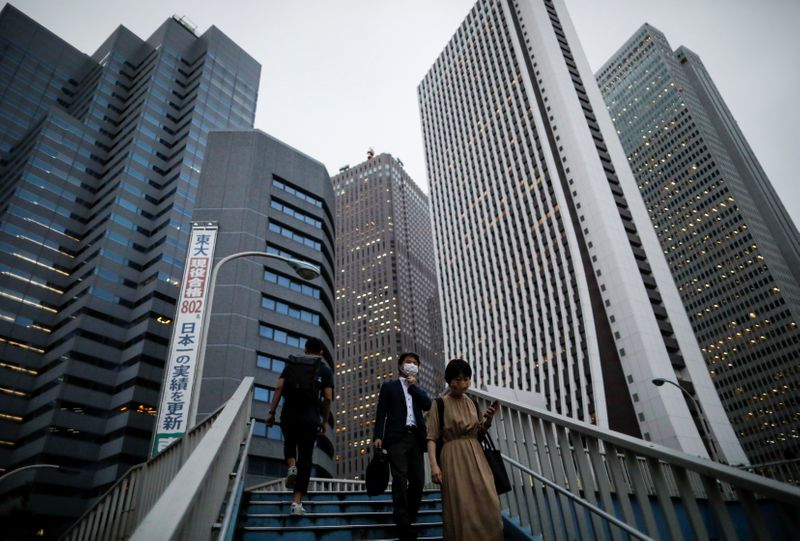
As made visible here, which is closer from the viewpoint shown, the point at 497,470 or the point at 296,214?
the point at 497,470

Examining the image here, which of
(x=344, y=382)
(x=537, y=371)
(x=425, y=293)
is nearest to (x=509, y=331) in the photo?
(x=537, y=371)

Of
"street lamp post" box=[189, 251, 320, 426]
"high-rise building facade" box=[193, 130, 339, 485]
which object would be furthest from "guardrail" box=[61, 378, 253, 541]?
"high-rise building facade" box=[193, 130, 339, 485]

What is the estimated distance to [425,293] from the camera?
535 feet

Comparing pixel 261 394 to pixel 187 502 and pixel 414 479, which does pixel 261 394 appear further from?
pixel 187 502

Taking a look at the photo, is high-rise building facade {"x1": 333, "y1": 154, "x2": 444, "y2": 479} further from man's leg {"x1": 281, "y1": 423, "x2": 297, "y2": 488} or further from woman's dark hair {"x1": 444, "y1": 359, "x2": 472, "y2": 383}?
woman's dark hair {"x1": 444, "y1": 359, "x2": 472, "y2": 383}

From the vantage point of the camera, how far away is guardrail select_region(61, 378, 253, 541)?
2.05 m

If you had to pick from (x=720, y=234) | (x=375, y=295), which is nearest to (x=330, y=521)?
(x=720, y=234)

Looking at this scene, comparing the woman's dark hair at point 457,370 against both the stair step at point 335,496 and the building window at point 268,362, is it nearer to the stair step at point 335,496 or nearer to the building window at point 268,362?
the stair step at point 335,496

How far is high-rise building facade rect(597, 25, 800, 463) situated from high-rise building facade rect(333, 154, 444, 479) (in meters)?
67.0

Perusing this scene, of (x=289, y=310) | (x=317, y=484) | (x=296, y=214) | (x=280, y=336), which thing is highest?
(x=296, y=214)

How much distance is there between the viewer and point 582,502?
4168 mm

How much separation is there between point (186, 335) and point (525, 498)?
69.1 ft

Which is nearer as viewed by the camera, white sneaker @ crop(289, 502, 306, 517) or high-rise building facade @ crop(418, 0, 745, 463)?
white sneaker @ crop(289, 502, 306, 517)

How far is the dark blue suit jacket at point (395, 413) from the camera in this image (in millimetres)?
5414
